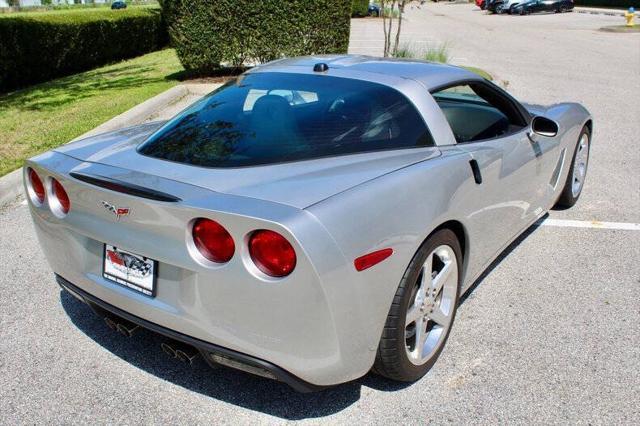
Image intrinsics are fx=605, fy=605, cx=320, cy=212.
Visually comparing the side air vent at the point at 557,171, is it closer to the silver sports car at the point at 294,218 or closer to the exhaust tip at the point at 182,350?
the silver sports car at the point at 294,218

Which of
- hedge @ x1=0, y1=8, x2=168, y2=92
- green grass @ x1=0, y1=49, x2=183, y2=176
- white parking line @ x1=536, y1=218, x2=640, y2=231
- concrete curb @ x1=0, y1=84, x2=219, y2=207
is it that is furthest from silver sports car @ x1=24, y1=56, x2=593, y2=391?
hedge @ x1=0, y1=8, x2=168, y2=92

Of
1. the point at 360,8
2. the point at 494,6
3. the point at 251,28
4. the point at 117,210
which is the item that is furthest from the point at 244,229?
the point at 494,6

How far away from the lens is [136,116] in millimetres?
8383

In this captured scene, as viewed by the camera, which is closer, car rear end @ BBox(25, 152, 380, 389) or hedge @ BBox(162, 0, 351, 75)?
car rear end @ BBox(25, 152, 380, 389)

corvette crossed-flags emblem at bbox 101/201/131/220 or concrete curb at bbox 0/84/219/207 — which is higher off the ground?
corvette crossed-flags emblem at bbox 101/201/131/220

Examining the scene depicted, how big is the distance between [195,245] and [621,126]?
794 centimetres

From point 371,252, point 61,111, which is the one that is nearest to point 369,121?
point 371,252

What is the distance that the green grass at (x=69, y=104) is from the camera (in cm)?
727

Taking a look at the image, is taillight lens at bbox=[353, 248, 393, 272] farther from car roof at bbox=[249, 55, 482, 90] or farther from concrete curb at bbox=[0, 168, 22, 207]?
concrete curb at bbox=[0, 168, 22, 207]

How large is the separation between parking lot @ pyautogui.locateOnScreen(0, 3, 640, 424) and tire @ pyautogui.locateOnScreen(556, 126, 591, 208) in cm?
34

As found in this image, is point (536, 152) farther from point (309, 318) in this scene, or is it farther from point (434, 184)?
point (309, 318)

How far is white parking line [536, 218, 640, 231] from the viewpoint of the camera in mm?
4875

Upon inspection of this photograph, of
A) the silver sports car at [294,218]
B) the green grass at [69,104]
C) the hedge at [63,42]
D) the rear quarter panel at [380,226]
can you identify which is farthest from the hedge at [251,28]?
the rear quarter panel at [380,226]

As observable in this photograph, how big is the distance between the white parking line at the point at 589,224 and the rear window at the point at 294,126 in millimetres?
2473
